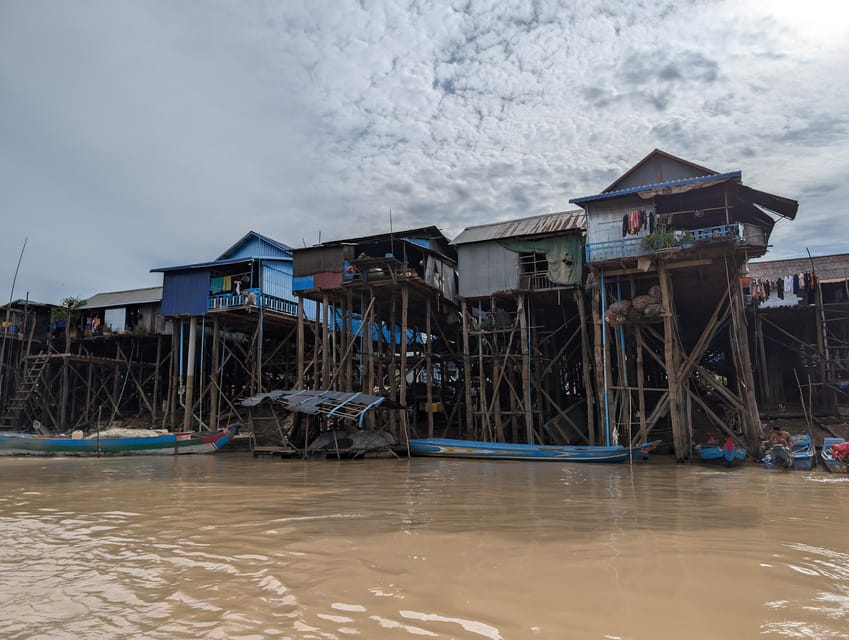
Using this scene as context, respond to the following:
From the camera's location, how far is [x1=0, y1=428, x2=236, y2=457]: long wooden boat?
63.0 ft

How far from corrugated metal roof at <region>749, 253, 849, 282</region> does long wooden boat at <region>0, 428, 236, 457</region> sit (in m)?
25.4

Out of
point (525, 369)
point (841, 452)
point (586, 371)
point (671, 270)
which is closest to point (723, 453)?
point (841, 452)

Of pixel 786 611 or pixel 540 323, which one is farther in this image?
pixel 540 323

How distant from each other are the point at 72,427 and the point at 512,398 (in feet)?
83.4

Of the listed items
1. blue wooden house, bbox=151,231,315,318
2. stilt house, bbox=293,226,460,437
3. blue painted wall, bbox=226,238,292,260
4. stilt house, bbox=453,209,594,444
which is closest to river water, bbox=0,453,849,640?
stilt house, bbox=453,209,594,444

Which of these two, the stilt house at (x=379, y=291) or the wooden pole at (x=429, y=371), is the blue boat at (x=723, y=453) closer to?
the wooden pole at (x=429, y=371)

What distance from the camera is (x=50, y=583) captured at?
14.2 feet

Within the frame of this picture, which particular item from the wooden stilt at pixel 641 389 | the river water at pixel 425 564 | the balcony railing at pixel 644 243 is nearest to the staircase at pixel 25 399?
the river water at pixel 425 564

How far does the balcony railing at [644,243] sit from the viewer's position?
1648cm

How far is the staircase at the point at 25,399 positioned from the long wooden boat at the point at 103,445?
902 cm

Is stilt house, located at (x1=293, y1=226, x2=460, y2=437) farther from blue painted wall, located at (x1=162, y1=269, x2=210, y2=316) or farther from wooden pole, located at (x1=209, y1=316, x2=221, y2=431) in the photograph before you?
blue painted wall, located at (x1=162, y1=269, x2=210, y2=316)

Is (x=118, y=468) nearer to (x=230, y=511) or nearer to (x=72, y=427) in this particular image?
(x=230, y=511)

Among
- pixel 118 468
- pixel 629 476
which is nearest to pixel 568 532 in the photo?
pixel 629 476

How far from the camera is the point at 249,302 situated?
2462cm
